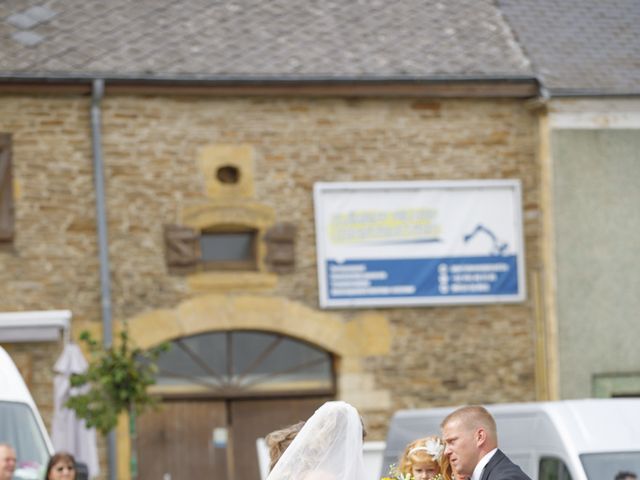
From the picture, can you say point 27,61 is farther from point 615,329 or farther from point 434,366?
point 615,329

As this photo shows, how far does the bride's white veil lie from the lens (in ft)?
23.5

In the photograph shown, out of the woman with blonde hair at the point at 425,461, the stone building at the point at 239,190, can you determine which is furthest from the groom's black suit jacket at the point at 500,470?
the stone building at the point at 239,190

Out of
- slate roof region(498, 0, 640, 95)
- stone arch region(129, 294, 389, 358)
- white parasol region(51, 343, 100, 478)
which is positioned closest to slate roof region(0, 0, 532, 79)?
slate roof region(498, 0, 640, 95)

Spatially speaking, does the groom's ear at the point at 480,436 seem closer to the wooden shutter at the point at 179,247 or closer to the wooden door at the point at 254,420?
the wooden shutter at the point at 179,247

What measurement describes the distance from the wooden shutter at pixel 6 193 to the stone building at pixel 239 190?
0.09 ft

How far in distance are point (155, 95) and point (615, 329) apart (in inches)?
257

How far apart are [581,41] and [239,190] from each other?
16.5 feet

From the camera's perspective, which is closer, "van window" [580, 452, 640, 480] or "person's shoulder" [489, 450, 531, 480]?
"person's shoulder" [489, 450, 531, 480]

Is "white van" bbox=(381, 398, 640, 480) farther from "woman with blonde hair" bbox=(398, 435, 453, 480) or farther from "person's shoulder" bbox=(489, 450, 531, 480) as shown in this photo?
"person's shoulder" bbox=(489, 450, 531, 480)

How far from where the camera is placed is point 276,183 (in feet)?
68.9

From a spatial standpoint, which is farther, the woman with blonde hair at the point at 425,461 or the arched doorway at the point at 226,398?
the arched doorway at the point at 226,398

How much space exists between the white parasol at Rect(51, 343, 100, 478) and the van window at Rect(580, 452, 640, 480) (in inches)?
270

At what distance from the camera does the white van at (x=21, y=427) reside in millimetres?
12555

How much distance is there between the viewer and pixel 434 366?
2127cm
